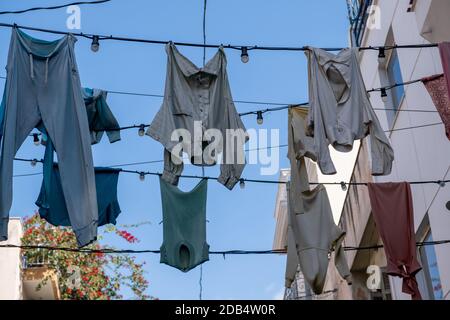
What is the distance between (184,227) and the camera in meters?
9.52

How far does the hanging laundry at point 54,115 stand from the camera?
775 cm

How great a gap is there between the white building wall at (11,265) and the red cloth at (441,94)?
12358 mm

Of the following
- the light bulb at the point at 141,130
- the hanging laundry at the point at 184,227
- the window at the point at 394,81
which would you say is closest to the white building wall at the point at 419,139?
the window at the point at 394,81

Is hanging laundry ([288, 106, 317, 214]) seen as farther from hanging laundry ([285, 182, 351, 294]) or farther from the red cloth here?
the red cloth

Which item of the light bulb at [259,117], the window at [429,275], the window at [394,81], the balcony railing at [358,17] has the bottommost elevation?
the window at [429,275]

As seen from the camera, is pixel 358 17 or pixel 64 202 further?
pixel 358 17

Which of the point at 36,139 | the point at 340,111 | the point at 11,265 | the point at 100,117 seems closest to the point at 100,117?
the point at 100,117

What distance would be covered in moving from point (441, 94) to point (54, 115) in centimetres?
439

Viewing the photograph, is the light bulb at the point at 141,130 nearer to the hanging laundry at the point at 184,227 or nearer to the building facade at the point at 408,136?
the hanging laundry at the point at 184,227

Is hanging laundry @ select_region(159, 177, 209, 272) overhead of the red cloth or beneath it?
beneath

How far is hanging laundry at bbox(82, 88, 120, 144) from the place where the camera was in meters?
9.57

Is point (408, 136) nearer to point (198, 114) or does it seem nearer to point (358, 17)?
point (358, 17)

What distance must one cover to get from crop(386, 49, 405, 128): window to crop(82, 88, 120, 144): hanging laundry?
5.76 metres

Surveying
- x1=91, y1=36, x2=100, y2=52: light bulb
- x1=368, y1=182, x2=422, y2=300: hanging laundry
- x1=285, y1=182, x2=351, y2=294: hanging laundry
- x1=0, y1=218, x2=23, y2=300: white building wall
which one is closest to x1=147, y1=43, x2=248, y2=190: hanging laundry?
x1=91, y1=36, x2=100, y2=52: light bulb
